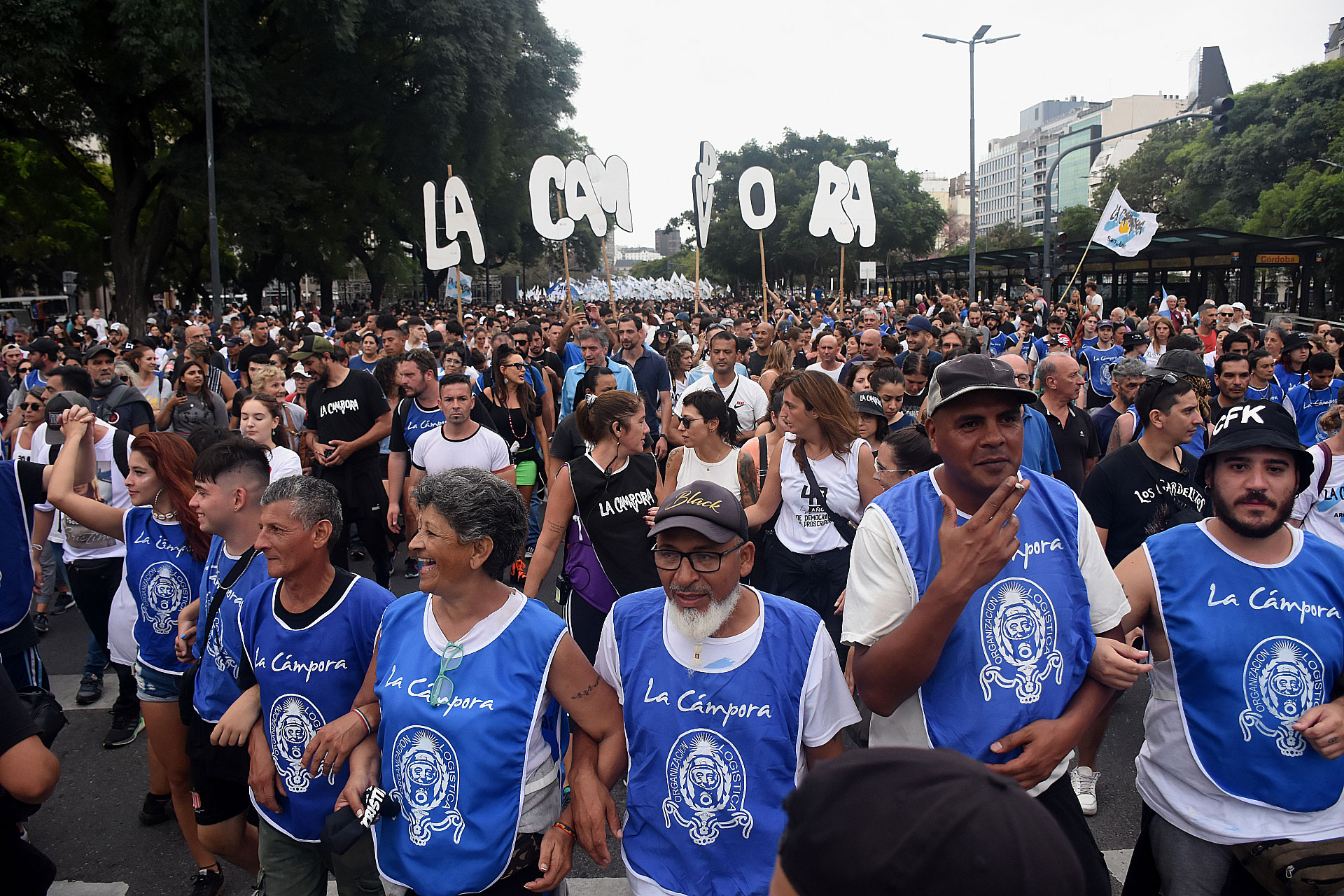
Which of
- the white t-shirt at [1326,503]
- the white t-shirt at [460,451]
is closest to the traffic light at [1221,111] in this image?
the white t-shirt at [1326,503]

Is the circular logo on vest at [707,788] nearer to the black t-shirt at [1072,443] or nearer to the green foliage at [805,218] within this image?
the black t-shirt at [1072,443]

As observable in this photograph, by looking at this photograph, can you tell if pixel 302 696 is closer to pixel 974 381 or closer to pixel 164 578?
pixel 164 578

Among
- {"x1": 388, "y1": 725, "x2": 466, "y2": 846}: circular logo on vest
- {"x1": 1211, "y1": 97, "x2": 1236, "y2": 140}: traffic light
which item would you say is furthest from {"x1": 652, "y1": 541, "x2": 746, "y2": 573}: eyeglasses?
{"x1": 1211, "y1": 97, "x2": 1236, "y2": 140}: traffic light

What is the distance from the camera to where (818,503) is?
4652mm

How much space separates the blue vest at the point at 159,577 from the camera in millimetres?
3785

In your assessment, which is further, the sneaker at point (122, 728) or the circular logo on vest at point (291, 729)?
the sneaker at point (122, 728)

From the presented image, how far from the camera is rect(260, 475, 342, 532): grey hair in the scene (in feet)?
9.36

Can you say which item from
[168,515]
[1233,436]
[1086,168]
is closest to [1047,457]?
[1233,436]

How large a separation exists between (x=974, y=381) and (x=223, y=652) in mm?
2680

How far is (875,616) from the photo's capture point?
6.90 feet

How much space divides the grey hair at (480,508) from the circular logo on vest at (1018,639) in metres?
1.34

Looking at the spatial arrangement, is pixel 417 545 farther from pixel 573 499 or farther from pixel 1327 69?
pixel 1327 69

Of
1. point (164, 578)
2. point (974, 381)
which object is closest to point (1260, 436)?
point (974, 381)

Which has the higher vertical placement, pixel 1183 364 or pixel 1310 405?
pixel 1183 364
